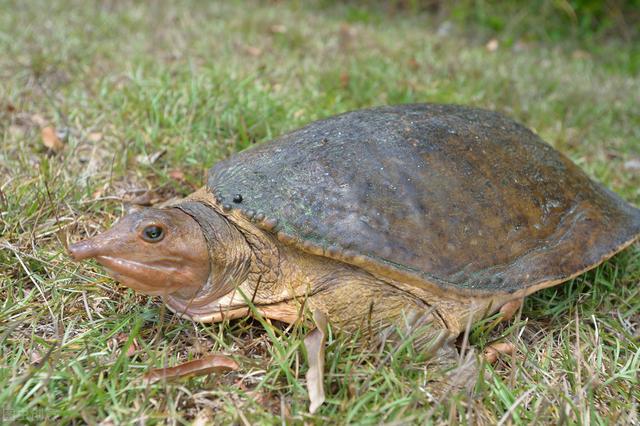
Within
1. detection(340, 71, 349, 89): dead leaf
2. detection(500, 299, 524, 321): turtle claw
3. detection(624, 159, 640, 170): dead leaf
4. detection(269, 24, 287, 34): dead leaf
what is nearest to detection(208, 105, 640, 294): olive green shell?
detection(500, 299, 524, 321): turtle claw

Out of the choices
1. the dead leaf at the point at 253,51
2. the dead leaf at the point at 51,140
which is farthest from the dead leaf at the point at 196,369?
the dead leaf at the point at 253,51

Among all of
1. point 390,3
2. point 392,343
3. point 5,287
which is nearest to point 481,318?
point 392,343

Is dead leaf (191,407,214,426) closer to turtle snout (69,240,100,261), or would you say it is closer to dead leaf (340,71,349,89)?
turtle snout (69,240,100,261)

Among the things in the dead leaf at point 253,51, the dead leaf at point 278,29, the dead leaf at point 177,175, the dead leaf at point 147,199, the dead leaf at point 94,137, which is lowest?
the dead leaf at point 147,199

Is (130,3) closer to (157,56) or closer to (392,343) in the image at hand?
(157,56)

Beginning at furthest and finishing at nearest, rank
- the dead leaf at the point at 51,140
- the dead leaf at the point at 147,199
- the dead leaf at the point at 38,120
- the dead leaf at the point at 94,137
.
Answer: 1. the dead leaf at the point at 38,120
2. the dead leaf at the point at 94,137
3. the dead leaf at the point at 51,140
4. the dead leaf at the point at 147,199

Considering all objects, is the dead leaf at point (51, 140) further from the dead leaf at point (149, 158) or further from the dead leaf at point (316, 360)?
the dead leaf at point (316, 360)
